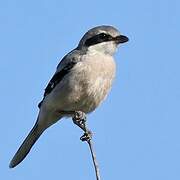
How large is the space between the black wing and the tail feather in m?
0.56

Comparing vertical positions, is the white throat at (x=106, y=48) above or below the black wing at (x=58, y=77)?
above

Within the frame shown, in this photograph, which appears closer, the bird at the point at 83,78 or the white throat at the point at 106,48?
the bird at the point at 83,78

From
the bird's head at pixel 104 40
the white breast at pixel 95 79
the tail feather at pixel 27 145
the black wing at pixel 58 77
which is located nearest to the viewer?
the white breast at pixel 95 79

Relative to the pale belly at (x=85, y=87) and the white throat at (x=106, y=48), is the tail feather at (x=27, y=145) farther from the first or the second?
the white throat at (x=106, y=48)

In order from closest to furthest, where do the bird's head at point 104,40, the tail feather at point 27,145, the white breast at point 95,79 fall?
1. the white breast at point 95,79
2. the bird's head at point 104,40
3. the tail feather at point 27,145

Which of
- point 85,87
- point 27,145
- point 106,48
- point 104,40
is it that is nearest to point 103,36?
point 104,40

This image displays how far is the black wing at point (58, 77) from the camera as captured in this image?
23.4ft

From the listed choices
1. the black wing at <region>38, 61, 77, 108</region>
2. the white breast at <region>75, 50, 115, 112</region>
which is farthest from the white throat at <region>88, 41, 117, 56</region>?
the black wing at <region>38, 61, 77, 108</region>

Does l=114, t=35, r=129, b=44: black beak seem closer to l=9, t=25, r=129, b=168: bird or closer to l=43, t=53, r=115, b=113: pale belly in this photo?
l=9, t=25, r=129, b=168: bird

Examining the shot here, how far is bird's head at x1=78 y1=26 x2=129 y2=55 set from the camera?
733 cm

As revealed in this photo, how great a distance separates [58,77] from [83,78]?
0.49m

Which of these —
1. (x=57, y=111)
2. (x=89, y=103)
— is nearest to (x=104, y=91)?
(x=89, y=103)

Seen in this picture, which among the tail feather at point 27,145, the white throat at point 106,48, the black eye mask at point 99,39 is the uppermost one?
the black eye mask at point 99,39

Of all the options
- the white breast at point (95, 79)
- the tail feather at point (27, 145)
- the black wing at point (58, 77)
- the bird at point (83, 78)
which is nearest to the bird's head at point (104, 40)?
the bird at point (83, 78)
